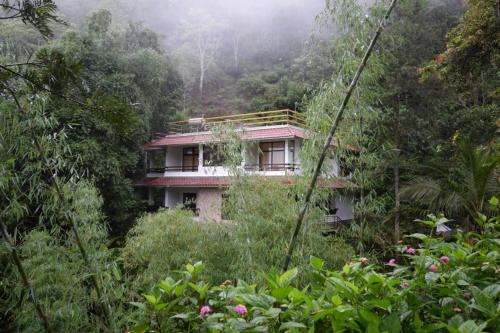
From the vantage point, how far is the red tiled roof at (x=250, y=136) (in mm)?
9695

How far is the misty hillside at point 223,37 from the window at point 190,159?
418 inches

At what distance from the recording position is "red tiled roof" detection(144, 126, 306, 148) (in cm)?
969

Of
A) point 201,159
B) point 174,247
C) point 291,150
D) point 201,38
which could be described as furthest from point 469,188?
point 201,38

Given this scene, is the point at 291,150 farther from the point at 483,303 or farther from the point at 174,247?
the point at 483,303

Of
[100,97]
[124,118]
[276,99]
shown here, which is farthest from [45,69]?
Answer: [276,99]

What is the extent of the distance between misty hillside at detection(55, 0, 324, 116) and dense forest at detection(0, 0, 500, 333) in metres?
11.0

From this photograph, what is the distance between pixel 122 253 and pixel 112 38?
30.3 feet

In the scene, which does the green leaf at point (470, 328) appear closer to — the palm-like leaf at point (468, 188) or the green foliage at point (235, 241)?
the green foliage at point (235, 241)

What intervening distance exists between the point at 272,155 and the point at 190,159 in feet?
11.6

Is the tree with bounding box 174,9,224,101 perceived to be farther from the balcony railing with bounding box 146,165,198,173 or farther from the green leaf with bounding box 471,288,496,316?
the green leaf with bounding box 471,288,496,316

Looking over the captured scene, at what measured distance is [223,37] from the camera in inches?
1187

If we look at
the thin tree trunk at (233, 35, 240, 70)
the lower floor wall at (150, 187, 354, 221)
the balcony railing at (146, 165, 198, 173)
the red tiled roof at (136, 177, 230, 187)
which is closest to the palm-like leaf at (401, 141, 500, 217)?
the lower floor wall at (150, 187, 354, 221)

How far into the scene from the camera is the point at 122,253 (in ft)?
18.9

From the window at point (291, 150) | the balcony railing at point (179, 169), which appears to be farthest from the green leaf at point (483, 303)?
the balcony railing at point (179, 169)
